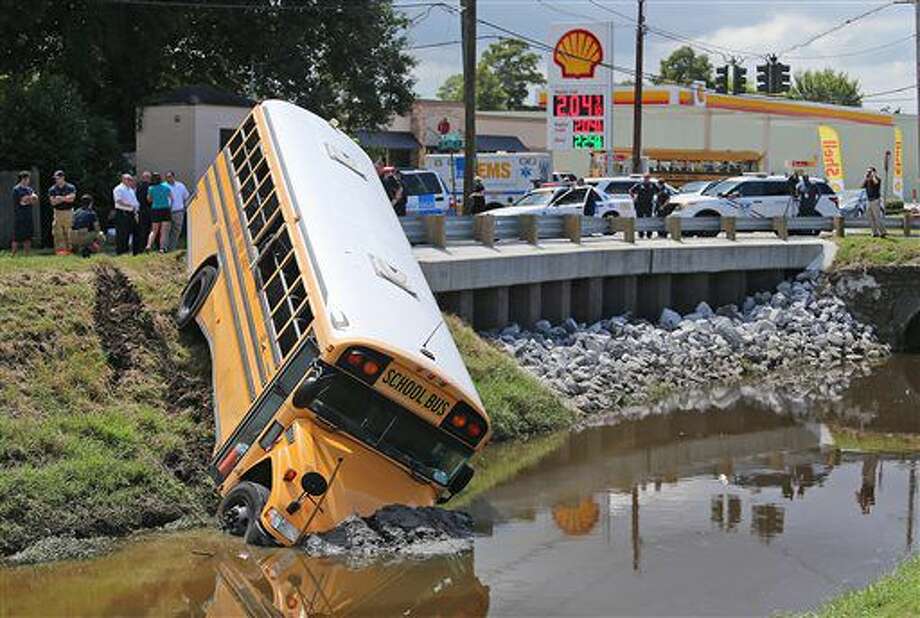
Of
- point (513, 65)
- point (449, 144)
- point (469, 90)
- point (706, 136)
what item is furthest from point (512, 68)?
point (469, 90)

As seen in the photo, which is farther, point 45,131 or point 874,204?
point 874,204

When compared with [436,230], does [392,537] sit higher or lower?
lower

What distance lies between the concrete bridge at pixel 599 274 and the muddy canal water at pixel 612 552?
4.09m

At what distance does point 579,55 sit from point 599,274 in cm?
1718

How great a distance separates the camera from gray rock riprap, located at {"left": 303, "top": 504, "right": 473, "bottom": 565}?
43.3 feet

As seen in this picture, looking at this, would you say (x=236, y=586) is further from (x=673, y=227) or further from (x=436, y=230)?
(x=673, y=227)

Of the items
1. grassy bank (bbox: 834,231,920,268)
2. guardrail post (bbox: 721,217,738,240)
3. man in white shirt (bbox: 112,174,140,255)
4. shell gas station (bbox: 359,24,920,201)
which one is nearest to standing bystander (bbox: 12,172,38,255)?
man in white shirt (bbox: 112,174,140,255)

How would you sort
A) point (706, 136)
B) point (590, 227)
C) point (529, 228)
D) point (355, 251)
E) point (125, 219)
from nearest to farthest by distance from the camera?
1. point (355, 251)
2. point (125, 219)
3. point (529, 228)
4. point (590, 227)
5. point (706, 136)

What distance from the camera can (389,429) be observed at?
44.9ft

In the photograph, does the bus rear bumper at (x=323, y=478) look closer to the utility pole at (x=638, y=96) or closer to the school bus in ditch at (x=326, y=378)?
the school bus in ditch at (x=326, y=378)

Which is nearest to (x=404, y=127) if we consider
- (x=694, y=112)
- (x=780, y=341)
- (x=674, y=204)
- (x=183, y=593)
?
(x=694, y=112)

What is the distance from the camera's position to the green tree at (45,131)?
91.6 feet

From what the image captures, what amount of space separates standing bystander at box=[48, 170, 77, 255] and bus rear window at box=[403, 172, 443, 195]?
46.7 ft

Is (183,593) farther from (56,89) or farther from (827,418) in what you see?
(56,89)
